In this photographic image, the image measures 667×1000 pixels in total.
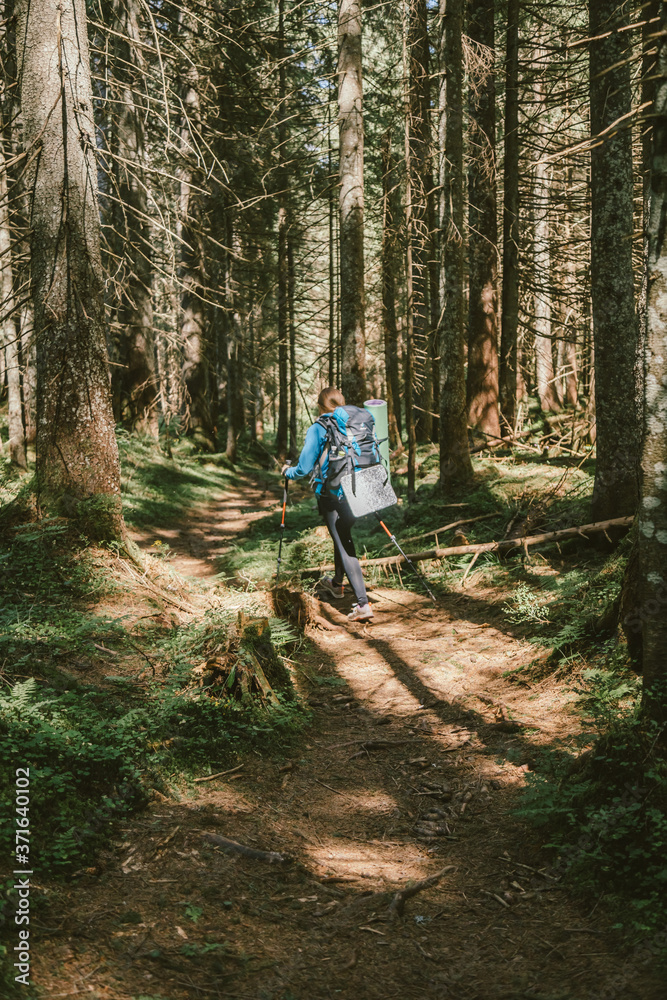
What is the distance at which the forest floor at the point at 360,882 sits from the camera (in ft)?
9.68

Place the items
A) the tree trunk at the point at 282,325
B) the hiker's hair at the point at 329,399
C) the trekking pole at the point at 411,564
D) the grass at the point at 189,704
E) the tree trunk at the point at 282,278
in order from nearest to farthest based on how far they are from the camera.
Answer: the grass at the point at 189,704, the hiker's hair at the point at 329,399, the trekking pole at the point at 411,564, the tree trunk at the point at 282,278, the tree trunk at the point at 282,325

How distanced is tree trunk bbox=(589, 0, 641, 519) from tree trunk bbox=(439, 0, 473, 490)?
3659 mm

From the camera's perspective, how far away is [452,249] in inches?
429

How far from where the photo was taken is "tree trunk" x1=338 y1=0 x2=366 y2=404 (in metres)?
10.1

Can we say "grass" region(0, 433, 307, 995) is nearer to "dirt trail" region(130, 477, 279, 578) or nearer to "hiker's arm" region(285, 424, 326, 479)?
"hiker's arm" region(285, 424, 326, 479)

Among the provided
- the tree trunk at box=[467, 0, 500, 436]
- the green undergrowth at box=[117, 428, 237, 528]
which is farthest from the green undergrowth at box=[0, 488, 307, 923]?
the tree trunk at box=[467, 0, 500, 436]

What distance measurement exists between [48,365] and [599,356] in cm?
577

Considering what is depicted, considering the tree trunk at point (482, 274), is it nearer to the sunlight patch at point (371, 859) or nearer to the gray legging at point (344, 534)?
the gray legging at point (344, 534)

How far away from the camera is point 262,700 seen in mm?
5375

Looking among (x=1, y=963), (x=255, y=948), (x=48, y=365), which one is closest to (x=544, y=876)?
(x=255, y=948)

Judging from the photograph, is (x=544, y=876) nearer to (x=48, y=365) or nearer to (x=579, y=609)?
(x=579, y=609)

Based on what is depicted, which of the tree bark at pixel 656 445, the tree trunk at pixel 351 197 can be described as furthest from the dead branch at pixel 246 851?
the tree trunk at pixel 351 197

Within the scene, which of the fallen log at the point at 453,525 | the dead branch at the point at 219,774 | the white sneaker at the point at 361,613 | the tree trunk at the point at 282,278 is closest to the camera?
the dead branch at the point at 219,774

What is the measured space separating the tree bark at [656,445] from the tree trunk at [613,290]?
3425 millimetres
